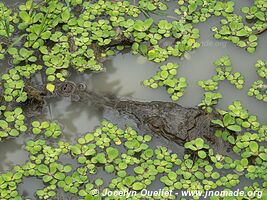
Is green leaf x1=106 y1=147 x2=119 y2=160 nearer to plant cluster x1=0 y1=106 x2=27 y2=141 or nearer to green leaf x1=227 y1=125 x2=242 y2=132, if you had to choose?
plant cluster x1=0 y1=106 x2=27 y2=141

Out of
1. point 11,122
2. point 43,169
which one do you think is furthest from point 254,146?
point 11,122

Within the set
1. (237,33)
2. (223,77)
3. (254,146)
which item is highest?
(237,33)

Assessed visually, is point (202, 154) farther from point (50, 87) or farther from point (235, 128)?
point (50, 87)

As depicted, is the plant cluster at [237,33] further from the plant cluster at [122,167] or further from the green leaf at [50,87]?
the green leaf at [50,87]

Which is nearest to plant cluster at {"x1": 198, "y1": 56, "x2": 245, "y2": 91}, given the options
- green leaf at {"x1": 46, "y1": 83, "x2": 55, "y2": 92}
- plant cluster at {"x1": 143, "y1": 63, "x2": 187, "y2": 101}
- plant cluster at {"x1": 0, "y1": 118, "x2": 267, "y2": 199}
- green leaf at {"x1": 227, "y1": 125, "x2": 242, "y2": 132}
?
plant cluster at {"x1": 143, "y1": 63, "x2": 187, "y2": 101}

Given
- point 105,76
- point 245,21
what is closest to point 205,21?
point 245,21
